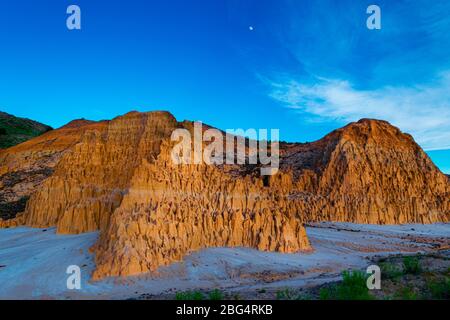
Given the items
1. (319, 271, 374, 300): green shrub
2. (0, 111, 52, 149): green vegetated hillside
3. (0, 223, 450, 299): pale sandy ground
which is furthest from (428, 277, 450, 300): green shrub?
(0, 111, 52, 149): green vegetated hillside

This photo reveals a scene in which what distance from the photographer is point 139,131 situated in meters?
22.7

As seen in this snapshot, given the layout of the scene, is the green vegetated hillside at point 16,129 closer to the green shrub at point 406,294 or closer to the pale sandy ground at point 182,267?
the pale sandy ground at point 182,267

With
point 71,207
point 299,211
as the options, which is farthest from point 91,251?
point 299,211

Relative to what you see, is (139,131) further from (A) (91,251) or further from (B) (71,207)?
(A) (91,251)

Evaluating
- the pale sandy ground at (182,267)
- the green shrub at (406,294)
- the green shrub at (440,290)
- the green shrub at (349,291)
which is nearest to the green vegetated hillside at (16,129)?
the pale sandy ground at (182,267)

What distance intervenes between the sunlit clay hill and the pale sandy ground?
78 cm

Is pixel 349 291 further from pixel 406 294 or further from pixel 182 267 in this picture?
pixel 182 267

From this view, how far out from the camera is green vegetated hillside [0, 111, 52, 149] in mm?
70412

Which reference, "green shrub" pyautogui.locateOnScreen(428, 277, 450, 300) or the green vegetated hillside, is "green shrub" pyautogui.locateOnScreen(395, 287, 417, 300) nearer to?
"green shrub" pyautogui.locateOnScreen(428, 277, 450, 300)

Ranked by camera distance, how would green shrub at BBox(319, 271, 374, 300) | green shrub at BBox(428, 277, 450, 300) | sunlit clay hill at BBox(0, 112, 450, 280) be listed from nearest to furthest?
green shrub at BBox(319, 271, 374, 300), green shrub at BBox(428, 277, 450, 300), sunlit clay hill at BBox(0, 112, 450, 280)

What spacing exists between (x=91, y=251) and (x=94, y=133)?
413 inches

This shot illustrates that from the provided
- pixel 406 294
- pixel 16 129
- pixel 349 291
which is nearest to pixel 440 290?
pixel 406 294

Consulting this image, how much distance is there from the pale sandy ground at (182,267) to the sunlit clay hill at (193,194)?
0.78 m

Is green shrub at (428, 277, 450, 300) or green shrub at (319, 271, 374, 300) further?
green shrub at (428, 277, 450, 300)
